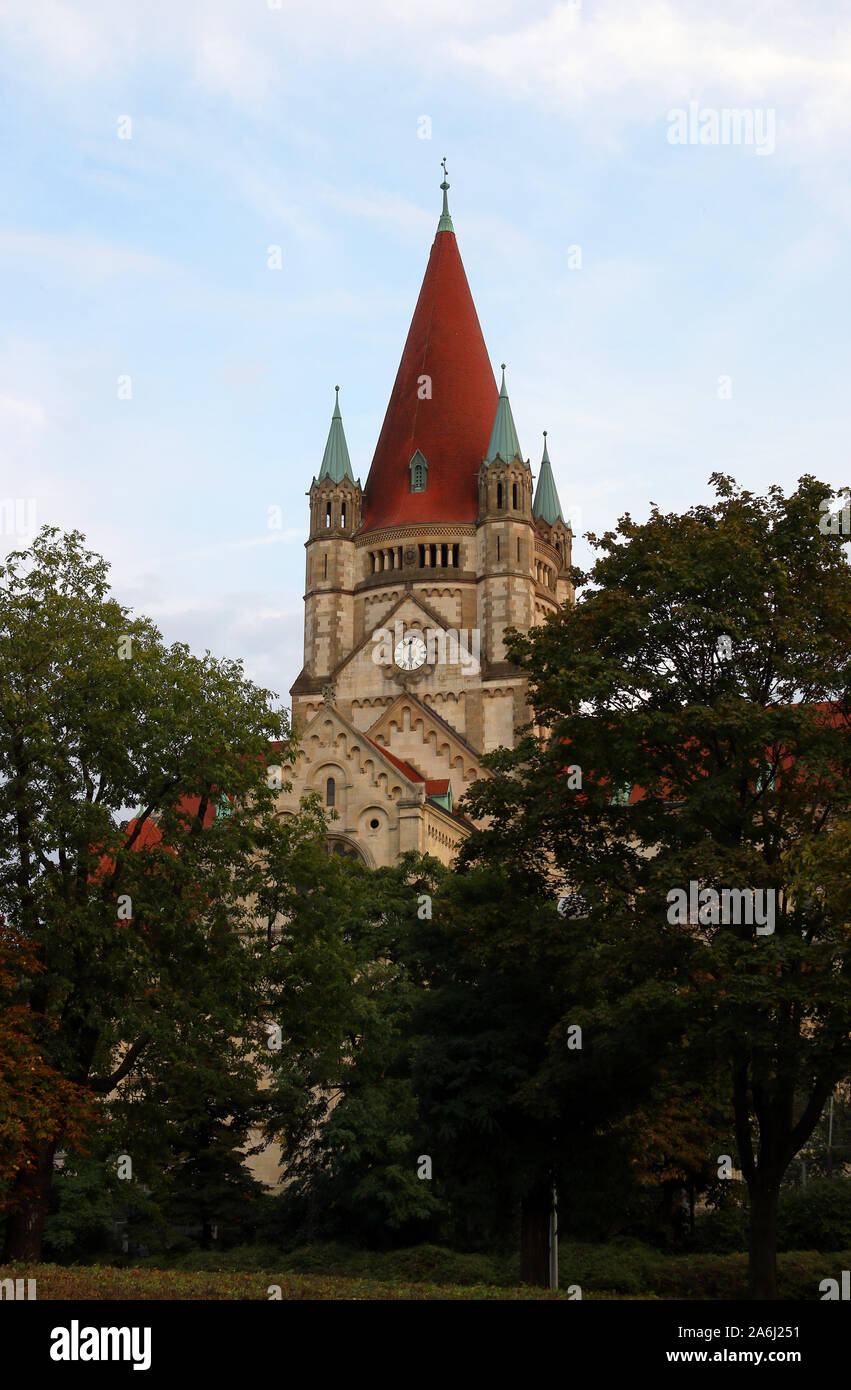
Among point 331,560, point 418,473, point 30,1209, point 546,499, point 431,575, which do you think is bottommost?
point 30,1209

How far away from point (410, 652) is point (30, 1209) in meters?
39.2

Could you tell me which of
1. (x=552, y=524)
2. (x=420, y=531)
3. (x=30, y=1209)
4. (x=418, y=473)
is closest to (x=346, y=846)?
(x=420, y=531)

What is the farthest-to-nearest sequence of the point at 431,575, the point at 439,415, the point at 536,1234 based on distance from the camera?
1. the point at 439,415
2. the point at 431,575
3. the point at 536,1234

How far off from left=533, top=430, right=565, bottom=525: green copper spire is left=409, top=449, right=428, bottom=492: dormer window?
27.3 feet

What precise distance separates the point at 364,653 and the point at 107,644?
3621 centimetres

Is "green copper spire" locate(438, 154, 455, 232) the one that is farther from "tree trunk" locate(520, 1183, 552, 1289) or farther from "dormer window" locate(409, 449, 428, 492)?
"tree trunk" locate(520, 1183, 552, 1289)

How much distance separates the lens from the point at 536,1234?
25562 mm

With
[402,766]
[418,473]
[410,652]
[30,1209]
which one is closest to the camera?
[30,1209]

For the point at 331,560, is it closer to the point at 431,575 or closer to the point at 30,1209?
the point at 431,575

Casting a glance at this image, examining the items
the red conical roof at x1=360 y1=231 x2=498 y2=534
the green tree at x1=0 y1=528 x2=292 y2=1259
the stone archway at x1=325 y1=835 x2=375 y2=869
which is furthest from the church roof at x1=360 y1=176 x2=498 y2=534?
the green tree at x1=0 y1=528 x2=292 y2=1259

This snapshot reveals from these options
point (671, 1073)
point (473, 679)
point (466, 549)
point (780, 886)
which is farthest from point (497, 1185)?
point (466, 549)
